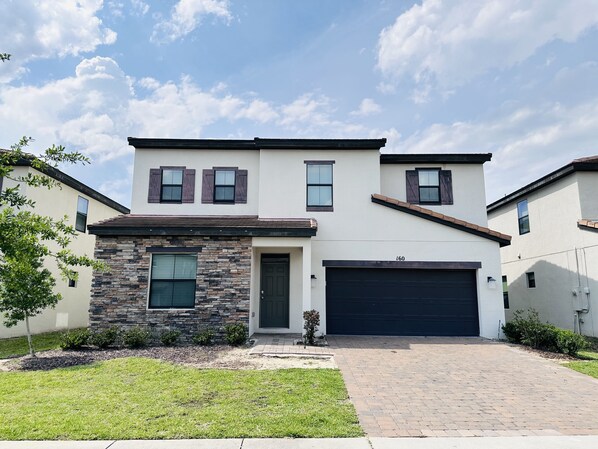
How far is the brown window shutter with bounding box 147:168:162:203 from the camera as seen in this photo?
13750 mm

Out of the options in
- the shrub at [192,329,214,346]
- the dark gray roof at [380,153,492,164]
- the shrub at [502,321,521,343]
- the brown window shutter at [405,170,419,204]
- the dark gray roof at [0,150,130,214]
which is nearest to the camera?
the shrub at [192,329,214,346]

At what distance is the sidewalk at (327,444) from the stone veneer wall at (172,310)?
21.0 feet

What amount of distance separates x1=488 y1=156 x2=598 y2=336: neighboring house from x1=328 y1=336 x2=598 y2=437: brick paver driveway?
16.9 feet

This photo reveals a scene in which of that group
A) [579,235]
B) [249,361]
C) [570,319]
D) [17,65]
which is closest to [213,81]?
[17,65]

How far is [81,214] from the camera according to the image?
16.6 m

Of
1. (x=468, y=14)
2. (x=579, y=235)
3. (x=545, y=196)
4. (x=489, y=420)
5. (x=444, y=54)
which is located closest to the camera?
(x=489, y=420)

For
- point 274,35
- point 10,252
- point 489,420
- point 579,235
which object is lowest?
point 489,420

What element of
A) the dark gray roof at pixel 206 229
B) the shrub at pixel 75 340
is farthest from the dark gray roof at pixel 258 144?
the shrub at pixel 75 340

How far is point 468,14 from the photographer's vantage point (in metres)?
→ 10.0

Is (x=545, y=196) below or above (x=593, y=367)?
above

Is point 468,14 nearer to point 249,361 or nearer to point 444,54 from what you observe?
point 444,54

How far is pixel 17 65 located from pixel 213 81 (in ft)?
23.7

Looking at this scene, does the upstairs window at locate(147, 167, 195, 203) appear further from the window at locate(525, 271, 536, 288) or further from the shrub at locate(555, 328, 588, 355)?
the window at locate(525, 271, 536, 288)

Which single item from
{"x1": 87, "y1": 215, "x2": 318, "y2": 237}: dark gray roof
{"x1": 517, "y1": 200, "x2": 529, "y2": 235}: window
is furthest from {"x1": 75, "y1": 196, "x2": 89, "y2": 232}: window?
{"x1": 517, "y1": 200, "x2": 529, "y2": 235}: window
